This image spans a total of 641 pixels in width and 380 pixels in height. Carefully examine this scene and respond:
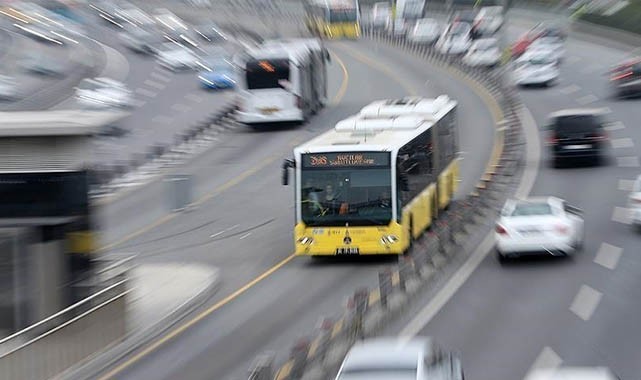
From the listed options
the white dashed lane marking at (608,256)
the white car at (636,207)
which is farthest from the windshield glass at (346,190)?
the white car at (636,207)

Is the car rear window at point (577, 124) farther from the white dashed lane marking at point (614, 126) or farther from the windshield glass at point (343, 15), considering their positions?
the windshield glass at point (343, 15)

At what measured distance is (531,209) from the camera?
28344mm

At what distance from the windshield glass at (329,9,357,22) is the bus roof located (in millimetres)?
58568

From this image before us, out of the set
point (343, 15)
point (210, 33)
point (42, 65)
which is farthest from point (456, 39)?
point (42, 65)

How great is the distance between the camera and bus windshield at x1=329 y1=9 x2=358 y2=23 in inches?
3674

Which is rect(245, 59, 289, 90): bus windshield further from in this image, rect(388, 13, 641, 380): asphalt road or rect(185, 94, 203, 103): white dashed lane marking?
rect(388, 13, 641, 380): asphalt road

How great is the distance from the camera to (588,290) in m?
24.6

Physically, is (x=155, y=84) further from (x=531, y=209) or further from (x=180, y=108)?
(x=531, y=209)

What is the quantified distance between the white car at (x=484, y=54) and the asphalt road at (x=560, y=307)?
34036mm

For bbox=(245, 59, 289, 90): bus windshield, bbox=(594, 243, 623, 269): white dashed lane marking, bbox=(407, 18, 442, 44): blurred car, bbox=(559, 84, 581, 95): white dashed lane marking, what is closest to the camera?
bbox=(594, 243, 623, 269): white dashed lane marking

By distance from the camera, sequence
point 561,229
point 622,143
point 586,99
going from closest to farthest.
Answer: point 561,229 < point 622,143 < point 586,99

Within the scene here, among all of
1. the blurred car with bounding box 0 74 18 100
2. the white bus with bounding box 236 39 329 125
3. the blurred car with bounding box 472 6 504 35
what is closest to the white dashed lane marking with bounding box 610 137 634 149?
the white bus with bounding box 236 39 329 125

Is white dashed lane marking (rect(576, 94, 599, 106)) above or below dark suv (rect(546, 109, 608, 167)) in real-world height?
above

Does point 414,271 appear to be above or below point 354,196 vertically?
below
